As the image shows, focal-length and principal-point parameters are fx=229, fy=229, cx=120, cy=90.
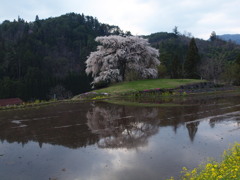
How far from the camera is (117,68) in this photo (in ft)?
84.8

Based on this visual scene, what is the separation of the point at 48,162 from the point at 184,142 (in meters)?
3.93

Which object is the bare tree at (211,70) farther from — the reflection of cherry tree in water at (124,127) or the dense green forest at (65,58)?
the reflection of cherry tree in water at (124,127)

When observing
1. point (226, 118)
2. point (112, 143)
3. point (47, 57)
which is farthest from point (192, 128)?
point (47, 57)

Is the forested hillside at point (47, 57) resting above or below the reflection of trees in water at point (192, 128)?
above

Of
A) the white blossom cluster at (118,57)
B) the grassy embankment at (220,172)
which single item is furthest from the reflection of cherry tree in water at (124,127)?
the white blossom cluster at (118,57)

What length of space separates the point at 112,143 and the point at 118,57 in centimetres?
1857

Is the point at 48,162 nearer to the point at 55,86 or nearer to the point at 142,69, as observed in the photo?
the point at 142,69

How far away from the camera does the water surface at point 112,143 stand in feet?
17.1

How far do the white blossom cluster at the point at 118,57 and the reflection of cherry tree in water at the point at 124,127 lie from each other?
1290 cm

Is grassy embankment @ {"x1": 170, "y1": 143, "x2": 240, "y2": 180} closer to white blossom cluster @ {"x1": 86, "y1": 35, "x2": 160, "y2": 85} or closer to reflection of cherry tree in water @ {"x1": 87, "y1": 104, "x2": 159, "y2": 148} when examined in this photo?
reflection of cherry tree in water @ {"x1": 87, "y1": 104, "x2": 159, "y2": 148}

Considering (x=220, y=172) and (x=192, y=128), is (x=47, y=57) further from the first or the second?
(x=220, y=172)

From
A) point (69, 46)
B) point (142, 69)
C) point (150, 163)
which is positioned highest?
point (69, 46)

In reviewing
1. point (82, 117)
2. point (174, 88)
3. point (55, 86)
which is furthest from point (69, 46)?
point (82, 117)

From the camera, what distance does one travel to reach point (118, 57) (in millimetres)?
24797
